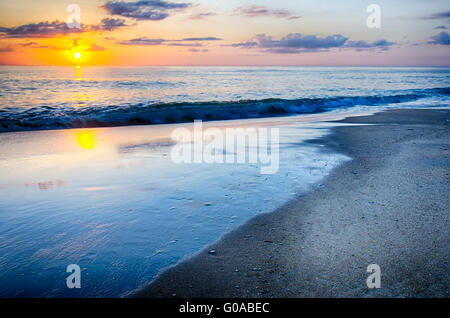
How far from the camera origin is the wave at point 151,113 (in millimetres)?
12055

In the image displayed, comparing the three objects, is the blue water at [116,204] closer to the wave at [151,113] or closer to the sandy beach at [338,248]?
the sandy beach at [338,248]

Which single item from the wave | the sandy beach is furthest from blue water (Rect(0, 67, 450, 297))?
the wave

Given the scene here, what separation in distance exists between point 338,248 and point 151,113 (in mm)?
12462

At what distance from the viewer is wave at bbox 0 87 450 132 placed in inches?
475

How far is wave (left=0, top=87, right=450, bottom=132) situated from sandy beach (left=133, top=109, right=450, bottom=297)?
10.3m

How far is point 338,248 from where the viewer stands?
285 centimetres

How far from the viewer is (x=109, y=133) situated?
9969 millimetres

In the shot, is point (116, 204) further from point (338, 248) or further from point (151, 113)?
point (151, 113)

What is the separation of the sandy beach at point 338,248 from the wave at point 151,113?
33.9ft

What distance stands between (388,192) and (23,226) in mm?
4233
